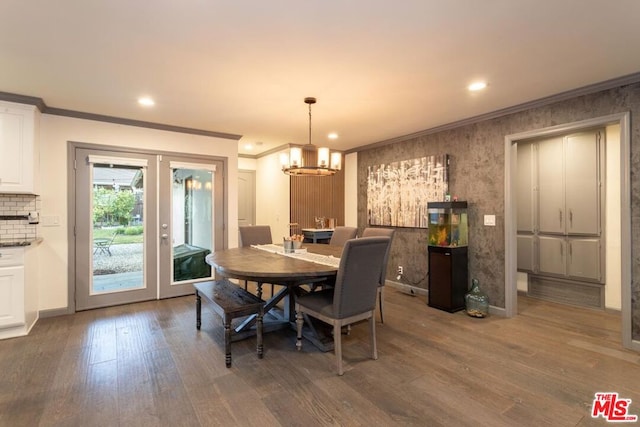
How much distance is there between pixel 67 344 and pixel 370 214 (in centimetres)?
444

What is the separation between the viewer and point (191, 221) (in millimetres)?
4727

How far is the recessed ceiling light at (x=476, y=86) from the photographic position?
2973mm

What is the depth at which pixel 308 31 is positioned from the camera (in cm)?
212

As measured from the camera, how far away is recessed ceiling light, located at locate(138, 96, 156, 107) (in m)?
3.37

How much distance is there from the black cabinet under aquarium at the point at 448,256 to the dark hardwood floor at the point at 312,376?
490mm

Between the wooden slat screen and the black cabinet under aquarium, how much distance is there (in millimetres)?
2252

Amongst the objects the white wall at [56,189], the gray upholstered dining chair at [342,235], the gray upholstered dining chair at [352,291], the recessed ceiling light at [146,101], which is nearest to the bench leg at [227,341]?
the gray upholstered dining chair at [352,291]

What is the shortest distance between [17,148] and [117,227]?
52.4 inches

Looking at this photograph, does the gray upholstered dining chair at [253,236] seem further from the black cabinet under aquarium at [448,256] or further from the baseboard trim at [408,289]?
the black cabinet under aquarium at [448,256]

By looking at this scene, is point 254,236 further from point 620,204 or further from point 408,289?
point 620,204

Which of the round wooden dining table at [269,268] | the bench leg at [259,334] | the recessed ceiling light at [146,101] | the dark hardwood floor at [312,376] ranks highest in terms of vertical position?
the recessed ceiling light at [146,101]

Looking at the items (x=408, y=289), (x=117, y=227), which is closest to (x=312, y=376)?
(x=408, y=289)

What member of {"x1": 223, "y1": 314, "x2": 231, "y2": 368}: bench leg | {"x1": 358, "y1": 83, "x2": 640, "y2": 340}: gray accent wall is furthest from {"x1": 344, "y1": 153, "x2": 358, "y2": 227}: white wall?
{"x1": 223, "y1": 314, "x2": 231, "y2": 368}: bench leg

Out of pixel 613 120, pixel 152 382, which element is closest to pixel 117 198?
pixel 152 382
